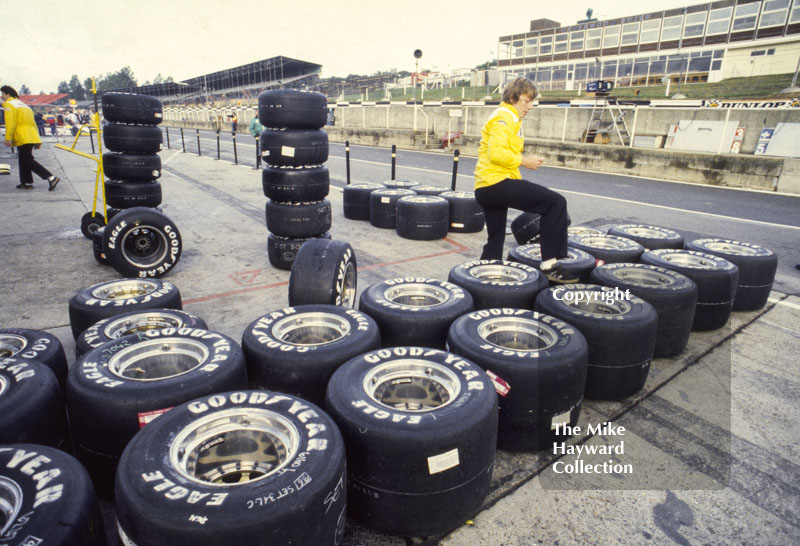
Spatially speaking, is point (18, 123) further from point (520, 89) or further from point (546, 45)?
point (546, 45)

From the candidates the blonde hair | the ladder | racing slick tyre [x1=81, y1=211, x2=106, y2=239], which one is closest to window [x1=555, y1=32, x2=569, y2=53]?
the ladder

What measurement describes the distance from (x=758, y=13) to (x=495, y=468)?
6497 cm

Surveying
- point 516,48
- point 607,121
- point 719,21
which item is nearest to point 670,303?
point 607,121

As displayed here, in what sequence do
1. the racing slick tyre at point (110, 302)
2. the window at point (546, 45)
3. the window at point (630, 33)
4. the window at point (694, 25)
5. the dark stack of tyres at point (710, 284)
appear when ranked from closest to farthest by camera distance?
the racing slick tyre at point (110, 302)
the dark stack of tyres at point (710, 284)
the window at point (694, 25)
the window at point (630, 33)
the window at point (546, 45)

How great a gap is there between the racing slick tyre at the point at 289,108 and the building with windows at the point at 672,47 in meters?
42.3

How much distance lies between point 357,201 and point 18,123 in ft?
27.3

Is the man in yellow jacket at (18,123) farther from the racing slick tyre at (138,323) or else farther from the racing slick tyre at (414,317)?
the racing slick tyre at (414,317)

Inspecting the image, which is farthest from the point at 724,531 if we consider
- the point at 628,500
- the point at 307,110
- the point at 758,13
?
the point at 758,13

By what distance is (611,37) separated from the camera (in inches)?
2381

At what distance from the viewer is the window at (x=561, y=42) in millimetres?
64312

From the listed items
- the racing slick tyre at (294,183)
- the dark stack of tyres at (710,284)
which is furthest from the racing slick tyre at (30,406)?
the dark stack of tyres at (710,284)

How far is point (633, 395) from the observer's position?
11.7ft

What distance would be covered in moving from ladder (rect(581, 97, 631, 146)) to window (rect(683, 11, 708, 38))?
46470 mm

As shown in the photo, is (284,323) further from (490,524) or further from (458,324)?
(490,524)
